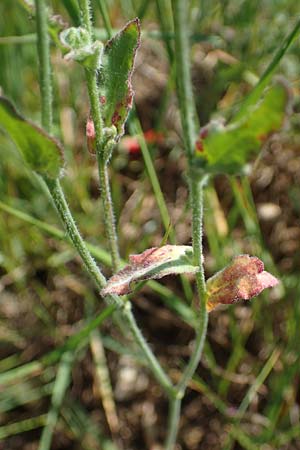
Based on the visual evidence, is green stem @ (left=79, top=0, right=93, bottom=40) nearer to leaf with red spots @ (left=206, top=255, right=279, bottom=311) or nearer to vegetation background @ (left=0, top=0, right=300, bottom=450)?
leaf with red spots @ (left=206, top=255, right=279, bottom=311)

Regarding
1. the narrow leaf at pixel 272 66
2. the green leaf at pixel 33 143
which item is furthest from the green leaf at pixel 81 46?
the narrow leaf at pixel 272 66

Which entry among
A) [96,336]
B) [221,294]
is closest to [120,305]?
[221,294]

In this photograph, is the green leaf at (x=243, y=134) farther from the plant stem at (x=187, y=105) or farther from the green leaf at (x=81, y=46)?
the green leaf at (x=81, y=46)

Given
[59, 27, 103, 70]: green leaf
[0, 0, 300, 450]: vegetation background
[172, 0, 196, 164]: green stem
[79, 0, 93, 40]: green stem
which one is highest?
[79, 0, 93, 40]: green stem

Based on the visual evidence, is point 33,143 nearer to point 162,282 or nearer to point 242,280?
point 242,280

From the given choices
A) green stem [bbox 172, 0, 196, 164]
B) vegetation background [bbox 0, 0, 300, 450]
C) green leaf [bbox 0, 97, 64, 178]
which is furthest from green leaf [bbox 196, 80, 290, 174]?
vegetation background [bbox 0, 0, 300, 450]

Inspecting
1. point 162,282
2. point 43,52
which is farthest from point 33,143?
point 162,282

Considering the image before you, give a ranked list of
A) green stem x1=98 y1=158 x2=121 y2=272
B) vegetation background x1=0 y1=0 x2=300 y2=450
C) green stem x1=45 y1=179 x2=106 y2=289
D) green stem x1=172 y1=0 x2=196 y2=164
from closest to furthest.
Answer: green stem x1=172 y1=0 x2=196 y2=164
green stem x1=45 y1=179 x2=106 y2=289
green stem x1=98 y1=158 x2=121 y2=272
vegetation background x1=0 y1=0 x2=300 y2=450

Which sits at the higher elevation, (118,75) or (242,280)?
(118,75)
